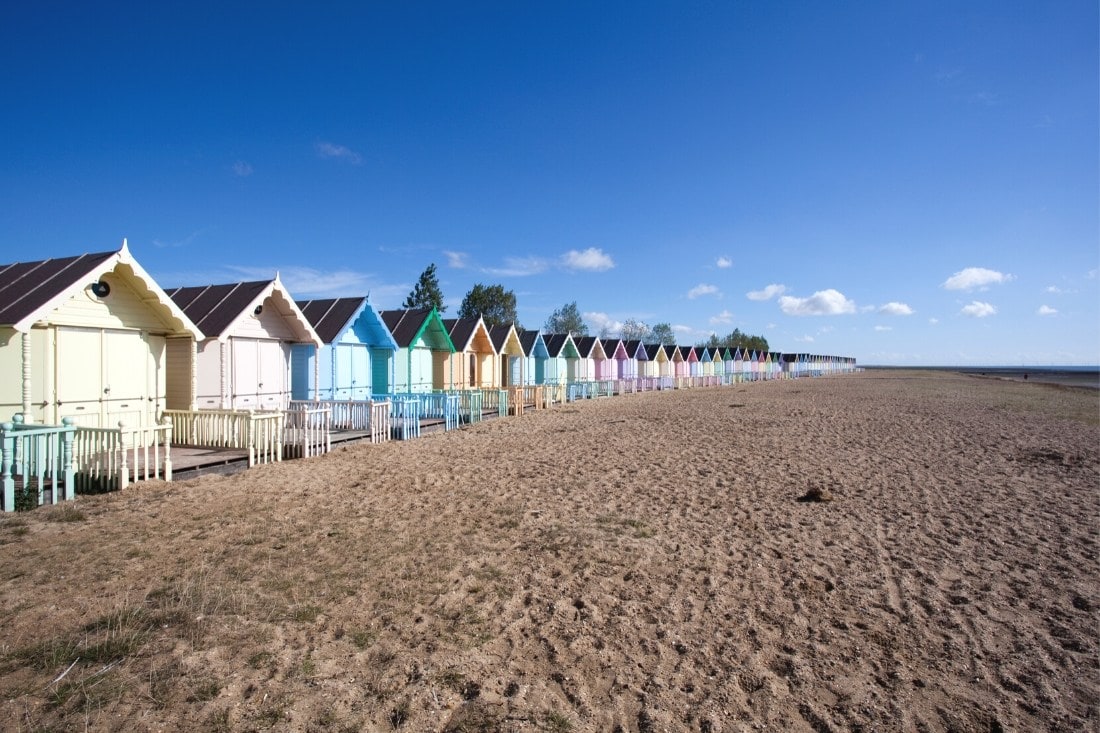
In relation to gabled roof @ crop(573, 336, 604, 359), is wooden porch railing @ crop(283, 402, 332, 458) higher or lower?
lower

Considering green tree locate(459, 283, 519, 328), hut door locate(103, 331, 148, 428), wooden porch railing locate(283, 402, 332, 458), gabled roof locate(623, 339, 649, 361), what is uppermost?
green tree locate(459, 283, 519, 328)

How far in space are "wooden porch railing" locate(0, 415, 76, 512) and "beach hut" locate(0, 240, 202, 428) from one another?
0.99m

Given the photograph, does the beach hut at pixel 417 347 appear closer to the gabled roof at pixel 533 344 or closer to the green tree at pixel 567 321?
the gabled roof at pixel 533 344

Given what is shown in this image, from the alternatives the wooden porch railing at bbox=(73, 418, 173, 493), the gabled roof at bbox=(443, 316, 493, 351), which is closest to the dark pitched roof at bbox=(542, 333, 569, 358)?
the gabled roof at bbox=(443, 316, 493, 351)

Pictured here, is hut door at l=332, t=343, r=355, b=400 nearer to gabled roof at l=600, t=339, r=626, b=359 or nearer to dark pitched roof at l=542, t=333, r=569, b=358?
dark pitched roof at l=542, t=333, r=569, b=358

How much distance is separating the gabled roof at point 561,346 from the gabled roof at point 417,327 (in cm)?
1196

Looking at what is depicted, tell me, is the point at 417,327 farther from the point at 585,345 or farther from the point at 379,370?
the point at 585,345

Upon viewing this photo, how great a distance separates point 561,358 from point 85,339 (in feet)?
88.1

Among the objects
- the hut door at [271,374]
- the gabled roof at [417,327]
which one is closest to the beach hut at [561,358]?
the gabled roof at [417,327]

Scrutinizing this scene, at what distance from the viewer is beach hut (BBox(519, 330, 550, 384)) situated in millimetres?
32125

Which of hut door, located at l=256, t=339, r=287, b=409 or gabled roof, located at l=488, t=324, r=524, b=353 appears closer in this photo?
hut door, located at l=256, t=339, r=287, b=409

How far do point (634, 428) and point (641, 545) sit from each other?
11.8 metres

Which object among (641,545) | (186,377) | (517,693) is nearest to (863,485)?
(641,545)

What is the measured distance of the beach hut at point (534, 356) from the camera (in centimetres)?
3212
